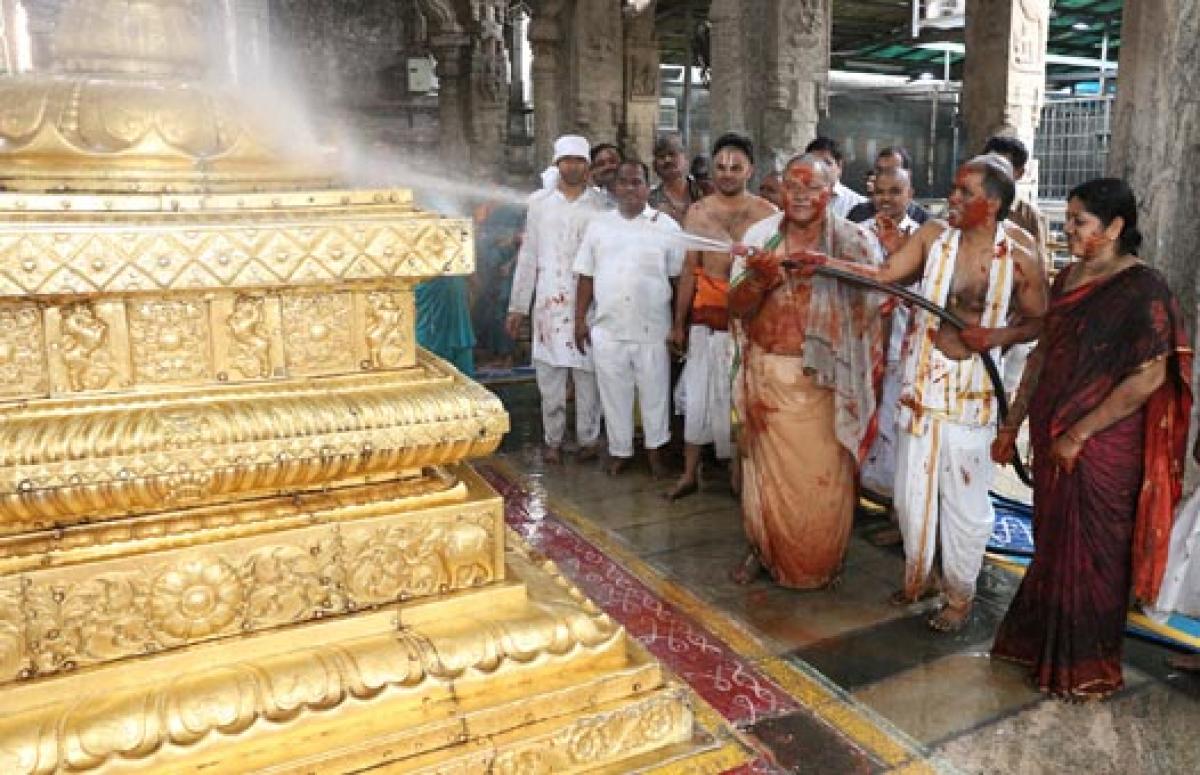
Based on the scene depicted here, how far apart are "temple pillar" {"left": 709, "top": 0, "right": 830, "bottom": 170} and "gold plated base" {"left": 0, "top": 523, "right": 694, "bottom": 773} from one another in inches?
238

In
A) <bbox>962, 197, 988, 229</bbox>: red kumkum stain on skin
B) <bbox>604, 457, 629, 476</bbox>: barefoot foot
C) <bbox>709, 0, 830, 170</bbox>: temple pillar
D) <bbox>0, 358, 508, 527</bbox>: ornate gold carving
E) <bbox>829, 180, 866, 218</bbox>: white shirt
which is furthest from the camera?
<bbox>709, 0, 830, 170</bbox>: temple pillar

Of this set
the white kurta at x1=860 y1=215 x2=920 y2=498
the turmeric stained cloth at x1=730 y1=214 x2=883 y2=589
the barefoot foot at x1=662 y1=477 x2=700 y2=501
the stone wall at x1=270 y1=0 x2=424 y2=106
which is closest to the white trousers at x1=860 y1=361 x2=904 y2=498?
the white kurta at x1=860 y1=215 x2=920 y2=498

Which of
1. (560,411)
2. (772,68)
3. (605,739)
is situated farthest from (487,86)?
(605,739)

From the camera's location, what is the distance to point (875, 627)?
3721 mm

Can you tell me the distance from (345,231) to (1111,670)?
2.81m

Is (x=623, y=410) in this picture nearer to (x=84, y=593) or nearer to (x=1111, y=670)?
(x=1111, y=670)

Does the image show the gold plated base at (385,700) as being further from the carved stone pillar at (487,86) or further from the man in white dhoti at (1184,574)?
the carved stone pillar at (487,86)

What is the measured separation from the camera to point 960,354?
3.54 m

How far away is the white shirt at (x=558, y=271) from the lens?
6.05m

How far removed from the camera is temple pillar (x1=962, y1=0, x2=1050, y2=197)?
6914 mm

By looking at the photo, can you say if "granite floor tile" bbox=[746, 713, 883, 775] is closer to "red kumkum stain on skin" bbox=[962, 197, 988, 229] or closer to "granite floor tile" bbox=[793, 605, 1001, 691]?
"granite floor tile" bbox=[793, 605, 1001, 691]

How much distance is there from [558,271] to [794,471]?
266 centimetres

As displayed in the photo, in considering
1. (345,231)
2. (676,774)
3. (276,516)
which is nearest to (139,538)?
(276,516)

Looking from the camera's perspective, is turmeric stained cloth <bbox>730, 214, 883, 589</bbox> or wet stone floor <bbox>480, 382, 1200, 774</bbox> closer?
wet stone floor <bbox>480, 382, 1200, 774</bbox>
